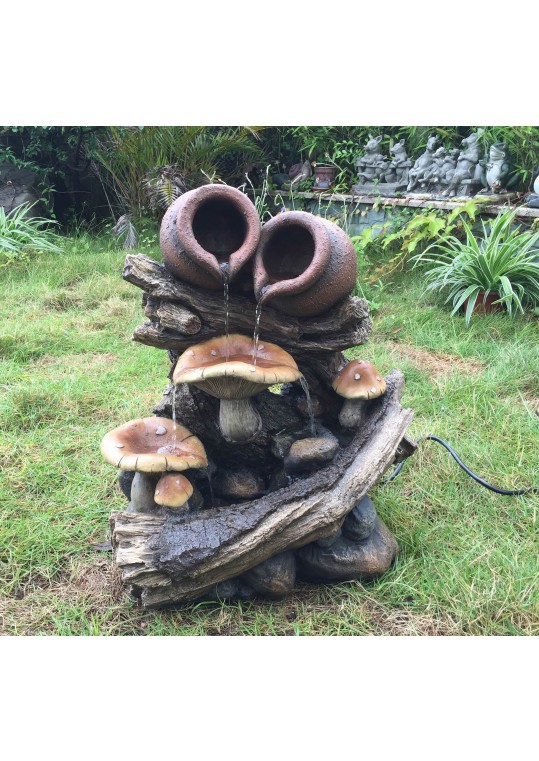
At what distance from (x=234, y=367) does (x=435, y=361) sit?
10.0 feet

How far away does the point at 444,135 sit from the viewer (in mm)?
7406

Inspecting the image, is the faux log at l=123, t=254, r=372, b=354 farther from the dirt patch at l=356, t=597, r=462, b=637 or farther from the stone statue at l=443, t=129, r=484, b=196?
the stone statue at l=443, t=129, r=484, b=196

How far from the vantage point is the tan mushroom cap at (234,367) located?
83.3 inches

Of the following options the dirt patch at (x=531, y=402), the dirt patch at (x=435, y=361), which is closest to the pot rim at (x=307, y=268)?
the dirt patch at (x=531, y=402)

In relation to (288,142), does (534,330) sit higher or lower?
lower

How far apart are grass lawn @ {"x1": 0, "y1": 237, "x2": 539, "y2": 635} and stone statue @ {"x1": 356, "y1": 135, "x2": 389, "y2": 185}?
91.7 inches

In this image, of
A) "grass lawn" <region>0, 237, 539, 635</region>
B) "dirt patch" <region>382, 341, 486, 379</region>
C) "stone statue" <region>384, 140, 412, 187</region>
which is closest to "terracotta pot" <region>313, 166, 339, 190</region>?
"stone statue" <region>384, 140, 412, 187</region>

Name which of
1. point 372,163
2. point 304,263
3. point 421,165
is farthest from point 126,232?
point 304,263

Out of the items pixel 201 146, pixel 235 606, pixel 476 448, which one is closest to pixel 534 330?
Answer: pixel 476 448

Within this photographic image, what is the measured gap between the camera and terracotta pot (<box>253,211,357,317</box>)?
229 cm

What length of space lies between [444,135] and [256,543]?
21.7 feet

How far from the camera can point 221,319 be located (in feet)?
7.99

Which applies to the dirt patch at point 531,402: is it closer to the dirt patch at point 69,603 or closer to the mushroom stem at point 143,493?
the mushroom stem at point 143,493

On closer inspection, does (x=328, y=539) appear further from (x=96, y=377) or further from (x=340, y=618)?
(x=96, y=377)
